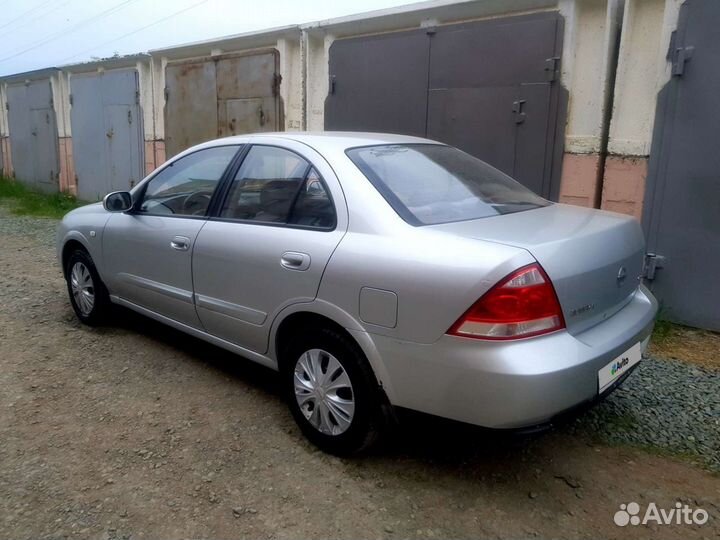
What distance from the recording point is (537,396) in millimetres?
2232

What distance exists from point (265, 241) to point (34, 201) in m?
11.5

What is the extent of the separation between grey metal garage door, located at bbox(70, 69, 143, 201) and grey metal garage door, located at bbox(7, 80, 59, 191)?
1.24 metres

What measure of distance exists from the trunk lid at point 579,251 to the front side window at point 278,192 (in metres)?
0.69

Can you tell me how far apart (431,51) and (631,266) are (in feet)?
12.7

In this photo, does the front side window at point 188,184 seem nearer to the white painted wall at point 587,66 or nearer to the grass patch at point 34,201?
the white painted wall at point 587,66

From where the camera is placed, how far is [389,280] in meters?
2.48

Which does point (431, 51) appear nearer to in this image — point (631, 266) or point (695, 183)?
point (695, 183)

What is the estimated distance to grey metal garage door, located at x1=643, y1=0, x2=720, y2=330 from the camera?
14.3ft

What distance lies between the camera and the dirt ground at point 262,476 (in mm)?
2436

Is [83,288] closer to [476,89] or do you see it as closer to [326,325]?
[326,325]

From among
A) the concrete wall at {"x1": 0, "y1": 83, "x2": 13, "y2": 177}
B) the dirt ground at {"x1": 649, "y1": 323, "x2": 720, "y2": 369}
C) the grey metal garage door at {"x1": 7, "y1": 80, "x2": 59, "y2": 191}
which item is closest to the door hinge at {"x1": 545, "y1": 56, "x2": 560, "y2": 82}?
the dirt ground at {"x1": 649, "y1": 323, "x2": 720, "y2": 369}

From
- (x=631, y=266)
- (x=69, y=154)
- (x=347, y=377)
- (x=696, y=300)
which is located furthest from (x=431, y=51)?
(x=69, y=154)

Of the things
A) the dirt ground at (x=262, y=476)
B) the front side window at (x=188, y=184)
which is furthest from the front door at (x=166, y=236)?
the dirt ground at (x=262, y=476)

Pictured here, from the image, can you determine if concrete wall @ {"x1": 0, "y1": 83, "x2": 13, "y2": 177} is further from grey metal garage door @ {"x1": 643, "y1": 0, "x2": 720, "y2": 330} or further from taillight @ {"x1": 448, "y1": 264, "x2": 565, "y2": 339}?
taillight @ {"x1": 448, "y1": 264, "x2": 565, "y2": 339}
